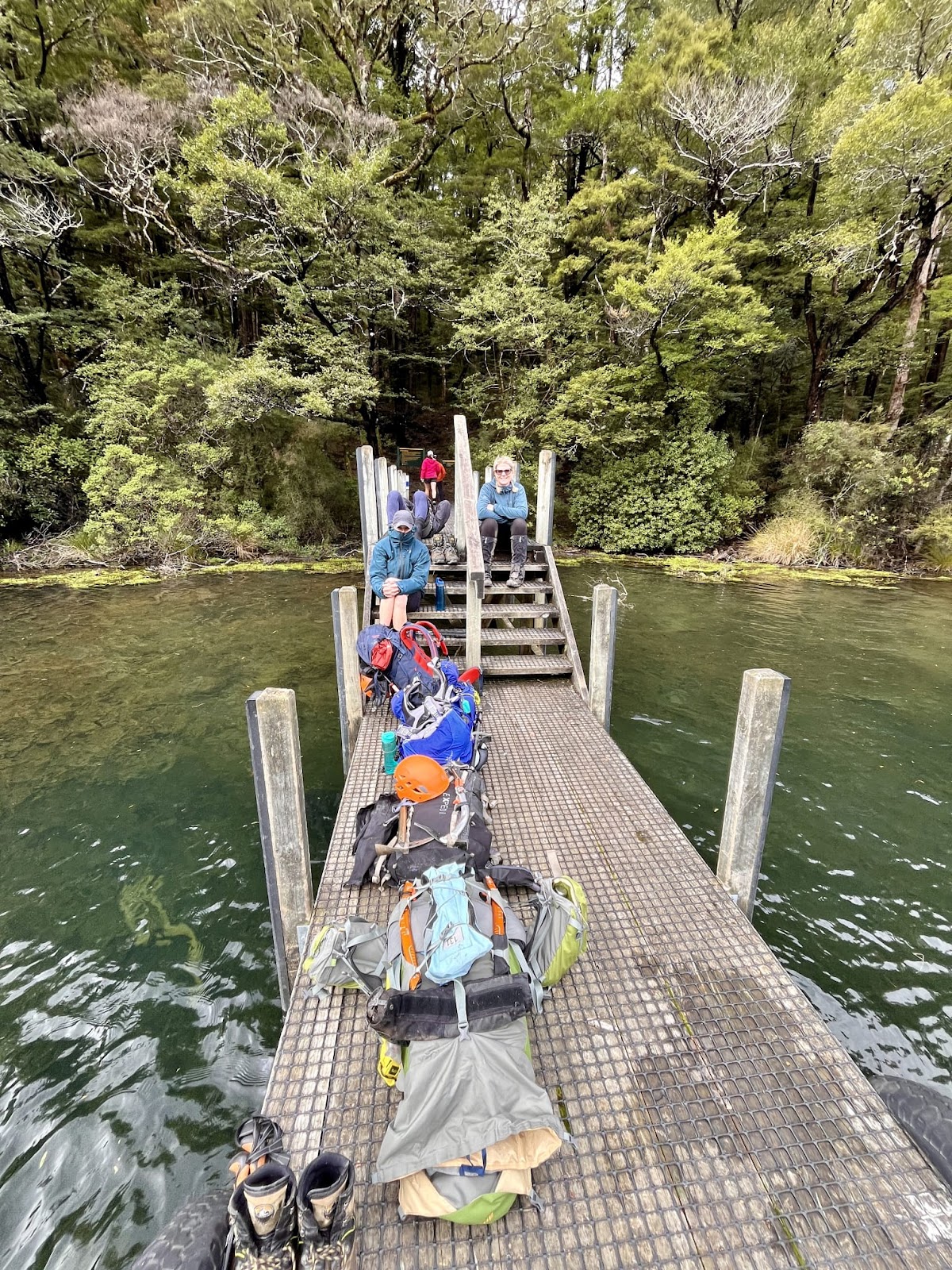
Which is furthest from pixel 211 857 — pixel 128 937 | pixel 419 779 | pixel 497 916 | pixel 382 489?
pixel 382 489

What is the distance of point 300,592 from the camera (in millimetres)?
12102

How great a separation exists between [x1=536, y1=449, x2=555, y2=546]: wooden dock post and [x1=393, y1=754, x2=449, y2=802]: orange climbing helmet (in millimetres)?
5223

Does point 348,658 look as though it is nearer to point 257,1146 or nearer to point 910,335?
point 257,1146

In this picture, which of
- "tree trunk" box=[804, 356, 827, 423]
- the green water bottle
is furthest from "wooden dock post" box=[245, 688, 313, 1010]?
"tree trunk" box=[804, 356, 827, 423]

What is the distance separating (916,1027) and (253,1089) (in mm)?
3954

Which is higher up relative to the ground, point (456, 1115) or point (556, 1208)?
point (456, 1115)

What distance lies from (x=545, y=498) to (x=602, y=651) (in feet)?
10.8

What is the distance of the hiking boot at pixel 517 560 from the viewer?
6930 mm

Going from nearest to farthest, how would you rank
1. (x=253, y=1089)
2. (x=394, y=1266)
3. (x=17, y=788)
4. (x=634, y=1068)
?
(x=394, y=1266) < (x=634, y=1068) < (x=253, y=1089) < (x=17, y=788)

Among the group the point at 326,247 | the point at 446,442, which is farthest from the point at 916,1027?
the point at 446,442

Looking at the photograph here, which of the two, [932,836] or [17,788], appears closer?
[932,836]

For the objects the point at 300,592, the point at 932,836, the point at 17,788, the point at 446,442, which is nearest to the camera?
the point at 932,836

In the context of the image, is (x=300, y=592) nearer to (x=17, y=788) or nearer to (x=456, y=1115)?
(x=17, y=788)

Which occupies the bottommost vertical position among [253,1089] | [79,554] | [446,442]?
[253,1089]
